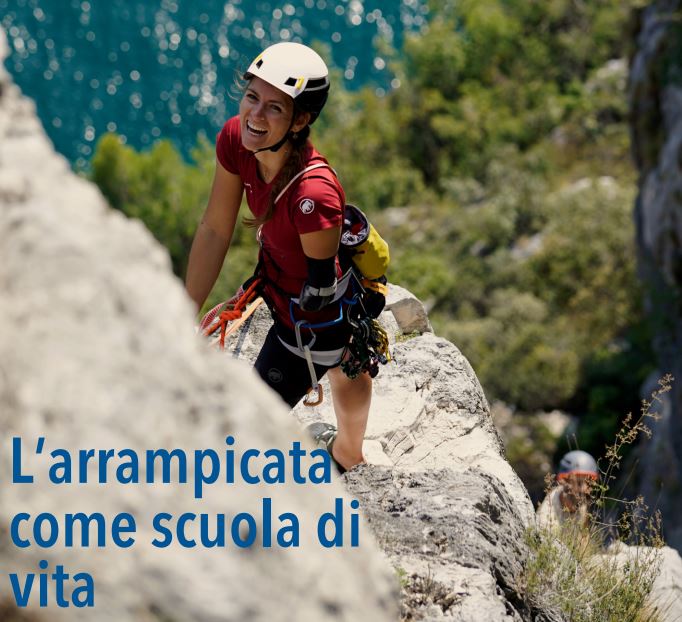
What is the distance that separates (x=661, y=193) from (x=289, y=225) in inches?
676

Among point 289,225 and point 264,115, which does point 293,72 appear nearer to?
point 264,115

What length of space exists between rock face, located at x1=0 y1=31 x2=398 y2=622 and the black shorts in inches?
87.4

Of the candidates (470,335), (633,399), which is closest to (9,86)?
(633,399)

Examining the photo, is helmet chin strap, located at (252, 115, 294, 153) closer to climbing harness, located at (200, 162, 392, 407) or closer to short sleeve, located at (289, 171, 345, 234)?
short sleeve, located at (289, 171, 345, 234)

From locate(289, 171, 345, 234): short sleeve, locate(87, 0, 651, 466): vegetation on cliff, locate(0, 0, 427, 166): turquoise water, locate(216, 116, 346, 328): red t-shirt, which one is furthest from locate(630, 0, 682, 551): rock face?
locate(0, 0, 427, 166): turquoise water

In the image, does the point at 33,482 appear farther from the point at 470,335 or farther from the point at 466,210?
the point at 466,210

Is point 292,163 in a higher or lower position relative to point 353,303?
higher

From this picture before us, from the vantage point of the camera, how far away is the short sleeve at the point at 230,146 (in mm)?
4773

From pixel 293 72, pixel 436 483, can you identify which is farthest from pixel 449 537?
pixel 293 72

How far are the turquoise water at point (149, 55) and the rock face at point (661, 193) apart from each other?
25237 millimetres

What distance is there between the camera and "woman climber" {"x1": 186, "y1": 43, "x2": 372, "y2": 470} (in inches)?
171

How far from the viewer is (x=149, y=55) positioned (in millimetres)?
48406

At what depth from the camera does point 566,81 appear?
52.0 meters

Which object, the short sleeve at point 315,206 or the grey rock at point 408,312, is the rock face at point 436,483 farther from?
the short sleeve at point 315,206
